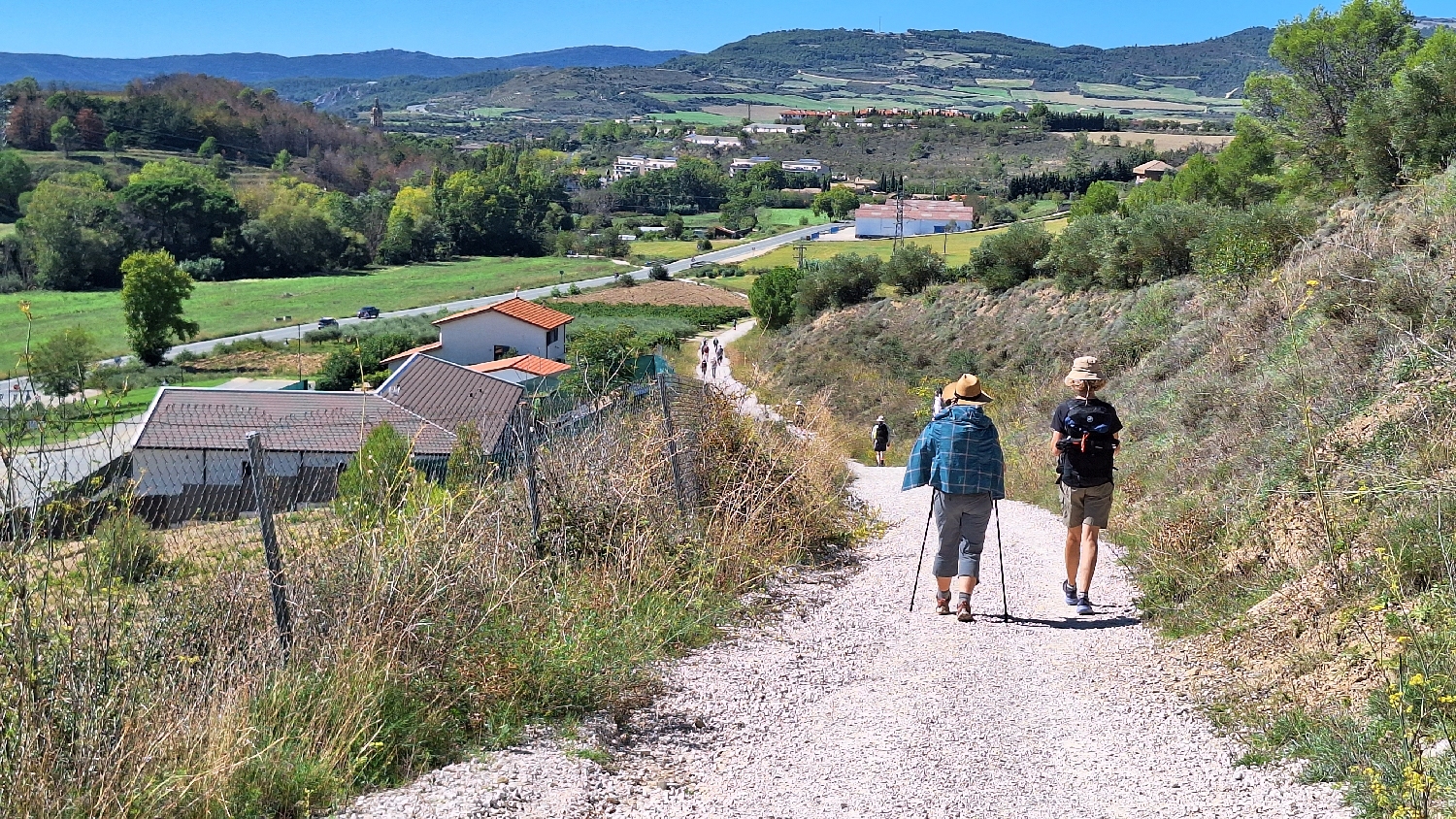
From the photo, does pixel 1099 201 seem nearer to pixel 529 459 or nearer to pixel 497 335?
pixel 497 335

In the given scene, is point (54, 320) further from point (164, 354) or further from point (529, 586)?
point (529, 586)

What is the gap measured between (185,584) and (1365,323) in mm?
8857

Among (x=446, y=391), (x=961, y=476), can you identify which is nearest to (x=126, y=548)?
(x=961, y=476)

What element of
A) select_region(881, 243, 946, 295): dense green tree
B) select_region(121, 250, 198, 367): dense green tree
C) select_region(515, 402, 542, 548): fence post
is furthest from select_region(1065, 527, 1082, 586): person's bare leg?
select_region(121, 250, 198, 367): dense green tree

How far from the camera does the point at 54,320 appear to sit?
85.1 meters

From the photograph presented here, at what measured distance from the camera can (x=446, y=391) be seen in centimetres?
2322

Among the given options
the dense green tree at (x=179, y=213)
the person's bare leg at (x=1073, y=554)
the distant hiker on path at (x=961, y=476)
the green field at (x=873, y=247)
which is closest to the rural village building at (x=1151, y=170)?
the green field at (x=873, y=247)

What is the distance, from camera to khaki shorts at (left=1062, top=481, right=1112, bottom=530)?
768 cm

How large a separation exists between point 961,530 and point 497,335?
52.2 meters

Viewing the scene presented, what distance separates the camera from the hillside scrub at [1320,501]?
485 cm

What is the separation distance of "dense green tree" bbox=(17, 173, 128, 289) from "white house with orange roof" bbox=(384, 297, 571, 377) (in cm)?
6298

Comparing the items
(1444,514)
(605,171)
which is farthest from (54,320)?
(605,171)

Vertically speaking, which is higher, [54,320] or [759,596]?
[759,596]

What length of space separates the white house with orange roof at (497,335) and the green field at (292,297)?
26672 millimetres
